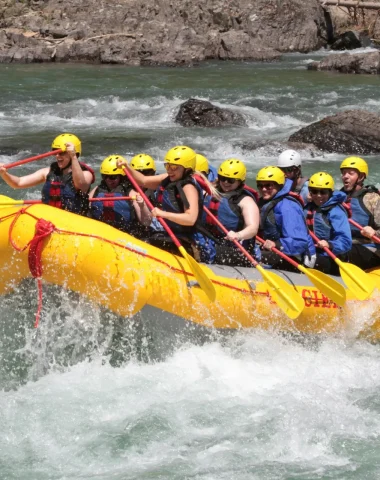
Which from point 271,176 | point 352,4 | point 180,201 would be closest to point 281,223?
point 271,176

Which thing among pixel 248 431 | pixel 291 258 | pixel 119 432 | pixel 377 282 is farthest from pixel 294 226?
pixel 119 432

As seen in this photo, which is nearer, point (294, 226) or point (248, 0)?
point (294, 226)

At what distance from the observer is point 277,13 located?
26000 millimetres

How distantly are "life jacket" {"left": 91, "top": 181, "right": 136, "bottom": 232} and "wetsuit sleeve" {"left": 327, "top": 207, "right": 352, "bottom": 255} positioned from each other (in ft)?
5.31

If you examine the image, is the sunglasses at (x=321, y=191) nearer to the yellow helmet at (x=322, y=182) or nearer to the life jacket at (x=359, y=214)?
the yellow helmet at (x=322, y=182)

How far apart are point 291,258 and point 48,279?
1913 mm

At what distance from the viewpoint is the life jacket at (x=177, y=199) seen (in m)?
5.95

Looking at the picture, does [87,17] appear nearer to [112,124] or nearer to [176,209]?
[112,124]

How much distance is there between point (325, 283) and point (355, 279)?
0.33 metres

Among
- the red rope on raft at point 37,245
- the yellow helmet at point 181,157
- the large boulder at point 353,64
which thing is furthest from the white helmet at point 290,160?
the large boulder at point 353,64

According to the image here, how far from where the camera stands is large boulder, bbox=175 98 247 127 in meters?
15.2

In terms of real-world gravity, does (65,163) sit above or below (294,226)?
above

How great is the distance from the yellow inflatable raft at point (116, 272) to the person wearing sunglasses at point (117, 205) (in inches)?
25.2

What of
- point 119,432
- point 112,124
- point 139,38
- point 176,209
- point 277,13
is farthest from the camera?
point 277,13
